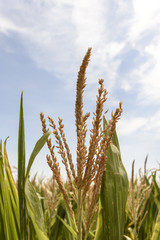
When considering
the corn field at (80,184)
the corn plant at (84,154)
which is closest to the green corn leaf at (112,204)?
the corn field at (80,184)

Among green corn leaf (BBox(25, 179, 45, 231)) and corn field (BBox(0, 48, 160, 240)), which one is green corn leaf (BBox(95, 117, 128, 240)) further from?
green corn leaf (BBox(25, 179, 45, 231))

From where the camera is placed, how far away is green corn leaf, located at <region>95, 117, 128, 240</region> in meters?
1.49

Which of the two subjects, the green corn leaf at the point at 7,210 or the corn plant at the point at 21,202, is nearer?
the corn plant at the point at 21,202

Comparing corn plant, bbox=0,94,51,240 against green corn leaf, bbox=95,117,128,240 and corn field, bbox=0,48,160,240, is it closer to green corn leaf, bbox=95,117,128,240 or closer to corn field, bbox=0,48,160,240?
corn field, bbox=0,48,160,240

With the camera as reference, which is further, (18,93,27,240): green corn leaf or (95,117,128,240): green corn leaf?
(95,117,128,240): green corn leaf

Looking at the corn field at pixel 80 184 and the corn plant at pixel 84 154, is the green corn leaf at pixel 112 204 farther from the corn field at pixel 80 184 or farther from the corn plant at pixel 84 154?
the corn plant at pixel 84 154

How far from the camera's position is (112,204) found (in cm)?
150

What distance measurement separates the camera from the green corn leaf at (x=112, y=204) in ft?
4.89

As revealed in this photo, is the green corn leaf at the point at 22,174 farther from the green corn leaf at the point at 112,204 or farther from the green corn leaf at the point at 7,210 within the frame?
the green corn leaf at the point at 112,204

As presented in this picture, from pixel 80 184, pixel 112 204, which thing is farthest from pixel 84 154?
pixel 112 204

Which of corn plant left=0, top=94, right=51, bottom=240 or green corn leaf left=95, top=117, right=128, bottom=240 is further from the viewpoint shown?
green corn leaf left=95, top=117, right=128, bottom=240

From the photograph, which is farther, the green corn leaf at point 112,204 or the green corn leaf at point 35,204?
the green corn leaf at point 112,204

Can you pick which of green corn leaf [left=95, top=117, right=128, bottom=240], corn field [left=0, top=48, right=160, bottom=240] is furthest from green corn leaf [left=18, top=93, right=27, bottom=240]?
green corn leaf [left=95, top=117, right=128, bottom=240]

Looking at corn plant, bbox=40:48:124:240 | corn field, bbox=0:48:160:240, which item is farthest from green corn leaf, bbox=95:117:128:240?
corn plant, bbox=40:48:124:240
